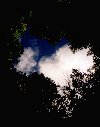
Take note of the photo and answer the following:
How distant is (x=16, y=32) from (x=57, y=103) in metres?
9.39

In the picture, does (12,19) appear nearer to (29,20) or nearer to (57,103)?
(29,20)

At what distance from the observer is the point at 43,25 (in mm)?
25516

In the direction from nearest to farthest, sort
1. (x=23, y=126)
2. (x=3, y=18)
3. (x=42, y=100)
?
(x=23, y=126)
(x=3, y=18)
(x=42, y=100)

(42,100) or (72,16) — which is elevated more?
(72,16)

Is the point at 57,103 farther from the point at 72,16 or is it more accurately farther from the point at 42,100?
the point at 72,16

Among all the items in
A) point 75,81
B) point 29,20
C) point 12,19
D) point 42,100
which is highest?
point 29,20

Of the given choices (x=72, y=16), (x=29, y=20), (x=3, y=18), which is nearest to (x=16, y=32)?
(x=29, y=20)

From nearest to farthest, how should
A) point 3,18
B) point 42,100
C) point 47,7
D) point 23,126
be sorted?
1. point 23,126
2. point 3,18
3. point 47,7
4. point 42,100

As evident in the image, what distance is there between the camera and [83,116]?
24.0m

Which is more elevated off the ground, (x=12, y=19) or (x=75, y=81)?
(x=12, y=19)

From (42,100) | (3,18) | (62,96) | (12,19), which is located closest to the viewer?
(3,18)

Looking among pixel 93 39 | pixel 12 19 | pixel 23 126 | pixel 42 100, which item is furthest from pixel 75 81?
pixel 23 126

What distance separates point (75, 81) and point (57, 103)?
4018 mm

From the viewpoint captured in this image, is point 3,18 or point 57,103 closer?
point 3,18
